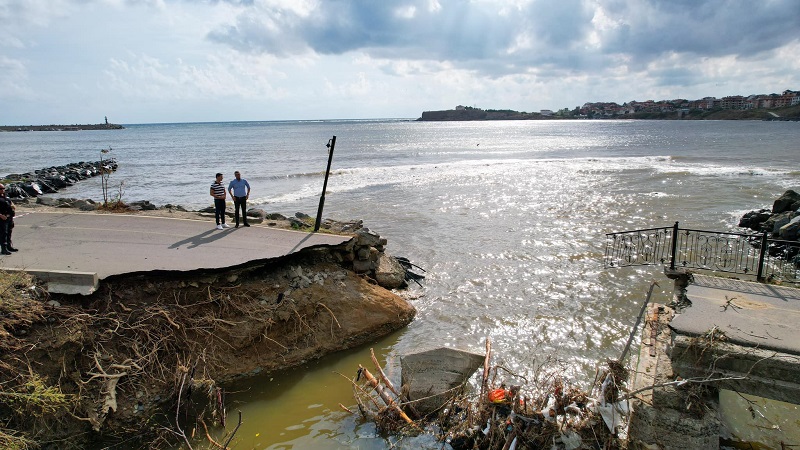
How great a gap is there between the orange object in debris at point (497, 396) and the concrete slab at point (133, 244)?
6.01 m

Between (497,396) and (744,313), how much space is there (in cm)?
392

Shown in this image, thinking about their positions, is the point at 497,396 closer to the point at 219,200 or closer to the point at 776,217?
the point at 219,200

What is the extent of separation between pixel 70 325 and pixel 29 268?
7.39ft

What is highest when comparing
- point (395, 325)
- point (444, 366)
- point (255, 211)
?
point (255, 211)

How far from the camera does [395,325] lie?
1178 cm

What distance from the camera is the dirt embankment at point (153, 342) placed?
7605mm

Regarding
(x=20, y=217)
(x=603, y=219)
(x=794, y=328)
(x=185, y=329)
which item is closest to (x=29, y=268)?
(x=185, y=329)

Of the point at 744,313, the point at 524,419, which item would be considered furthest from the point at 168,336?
the point at 744,313

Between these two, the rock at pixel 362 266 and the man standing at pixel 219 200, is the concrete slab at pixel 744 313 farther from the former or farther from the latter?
the man standing at pixel 219 200

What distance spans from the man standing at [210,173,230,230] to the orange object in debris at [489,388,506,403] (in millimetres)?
9489

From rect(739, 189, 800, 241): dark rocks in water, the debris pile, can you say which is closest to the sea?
the debris pile

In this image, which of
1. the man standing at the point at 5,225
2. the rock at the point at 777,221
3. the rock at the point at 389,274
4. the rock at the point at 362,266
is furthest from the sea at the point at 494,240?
the man standing at the point at 5,225

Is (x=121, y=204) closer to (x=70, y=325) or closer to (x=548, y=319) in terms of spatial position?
(x=70, y=325)

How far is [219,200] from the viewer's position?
1375 centimetres
